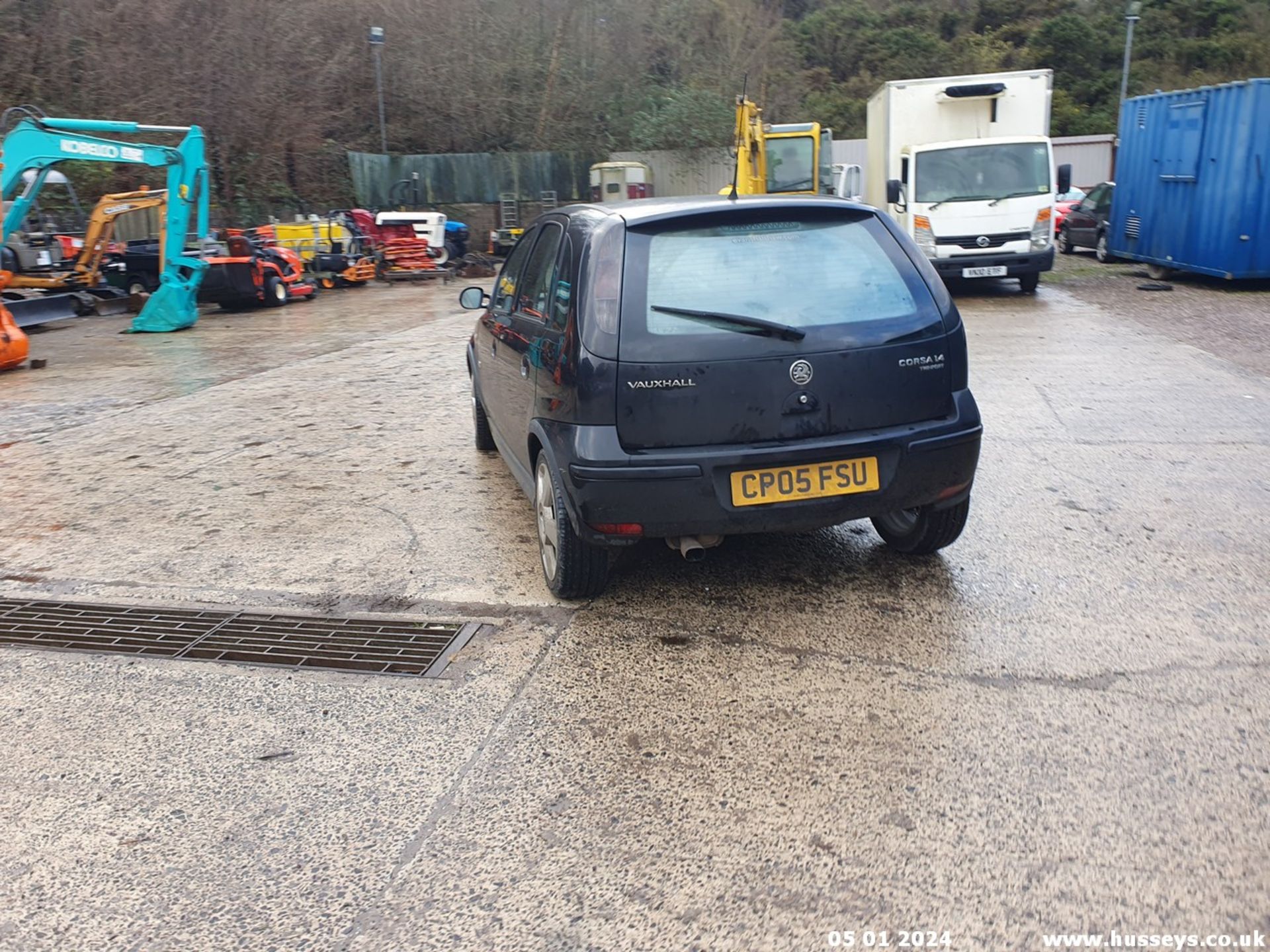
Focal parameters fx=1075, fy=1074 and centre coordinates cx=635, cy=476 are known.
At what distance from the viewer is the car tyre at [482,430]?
22.8 feet

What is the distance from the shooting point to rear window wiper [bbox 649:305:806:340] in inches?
158

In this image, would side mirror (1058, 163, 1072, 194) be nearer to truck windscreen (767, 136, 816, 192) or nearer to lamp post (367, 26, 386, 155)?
truck windscreen (767, 136, 816, 192)

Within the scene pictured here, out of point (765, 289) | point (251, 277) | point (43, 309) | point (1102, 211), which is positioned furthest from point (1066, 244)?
point (765, 289)

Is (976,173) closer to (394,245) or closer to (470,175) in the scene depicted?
(394,245)

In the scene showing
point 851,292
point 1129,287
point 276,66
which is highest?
point 276,66

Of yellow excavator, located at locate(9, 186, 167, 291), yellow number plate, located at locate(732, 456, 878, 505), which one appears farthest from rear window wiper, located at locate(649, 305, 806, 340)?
yellow excavator, located at locate(9, 186, 167, 291)

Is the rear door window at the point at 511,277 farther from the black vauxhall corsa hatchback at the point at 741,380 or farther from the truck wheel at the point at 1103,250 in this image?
the truck wheel at the point at 1103,250

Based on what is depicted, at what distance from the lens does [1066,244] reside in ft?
73.8

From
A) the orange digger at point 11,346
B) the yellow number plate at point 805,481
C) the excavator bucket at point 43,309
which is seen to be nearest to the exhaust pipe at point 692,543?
Result: the yellow number plate at point 805,481

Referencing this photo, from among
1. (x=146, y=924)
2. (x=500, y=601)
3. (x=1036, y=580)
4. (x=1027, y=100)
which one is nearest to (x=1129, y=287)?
(x=1027, y=100)

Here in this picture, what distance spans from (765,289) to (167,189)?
1400cm

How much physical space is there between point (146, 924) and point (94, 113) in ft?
86.0

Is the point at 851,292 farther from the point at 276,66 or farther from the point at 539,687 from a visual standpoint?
the point at 276,66

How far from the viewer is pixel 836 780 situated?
3090 millimetres
